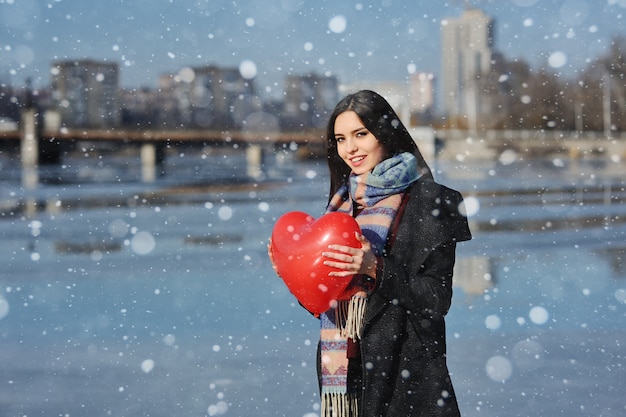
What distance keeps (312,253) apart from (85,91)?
9910 cm

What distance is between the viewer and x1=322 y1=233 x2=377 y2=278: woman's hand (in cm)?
226

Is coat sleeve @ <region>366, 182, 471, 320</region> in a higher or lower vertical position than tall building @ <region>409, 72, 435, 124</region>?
lower

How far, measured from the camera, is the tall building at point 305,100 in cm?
9112

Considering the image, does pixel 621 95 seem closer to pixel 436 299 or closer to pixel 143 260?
pixel 143 260

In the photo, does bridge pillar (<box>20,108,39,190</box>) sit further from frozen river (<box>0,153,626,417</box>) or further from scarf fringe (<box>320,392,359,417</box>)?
scarf fringe (<box>320,392,359,417</box>)

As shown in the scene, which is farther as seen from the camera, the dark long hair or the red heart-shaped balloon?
the dark long hair

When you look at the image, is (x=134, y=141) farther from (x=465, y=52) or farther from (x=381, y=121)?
(x=465, y=52)

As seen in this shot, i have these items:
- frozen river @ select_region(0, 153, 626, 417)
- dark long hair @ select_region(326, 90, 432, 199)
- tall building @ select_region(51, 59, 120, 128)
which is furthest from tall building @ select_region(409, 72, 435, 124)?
dark long hair @ select_region(326, 90, 432, 199)

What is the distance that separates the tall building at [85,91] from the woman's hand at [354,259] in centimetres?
8209

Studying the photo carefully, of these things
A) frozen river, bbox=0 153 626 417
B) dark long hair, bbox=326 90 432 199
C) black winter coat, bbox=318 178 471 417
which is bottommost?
frozen river, bbox=0 153 626 417

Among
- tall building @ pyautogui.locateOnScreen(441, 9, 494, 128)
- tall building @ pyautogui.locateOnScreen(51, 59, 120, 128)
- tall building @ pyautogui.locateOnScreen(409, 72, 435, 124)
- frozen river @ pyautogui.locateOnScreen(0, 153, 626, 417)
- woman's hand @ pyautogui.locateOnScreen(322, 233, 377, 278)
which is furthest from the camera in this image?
tall building @ pyautogui.locateOnScreen(441, 9, 494, 128)

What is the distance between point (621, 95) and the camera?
85.4 metres

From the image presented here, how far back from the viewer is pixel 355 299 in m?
2.42

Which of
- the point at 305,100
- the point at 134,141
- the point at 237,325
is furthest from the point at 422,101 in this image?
the point at 237,325
